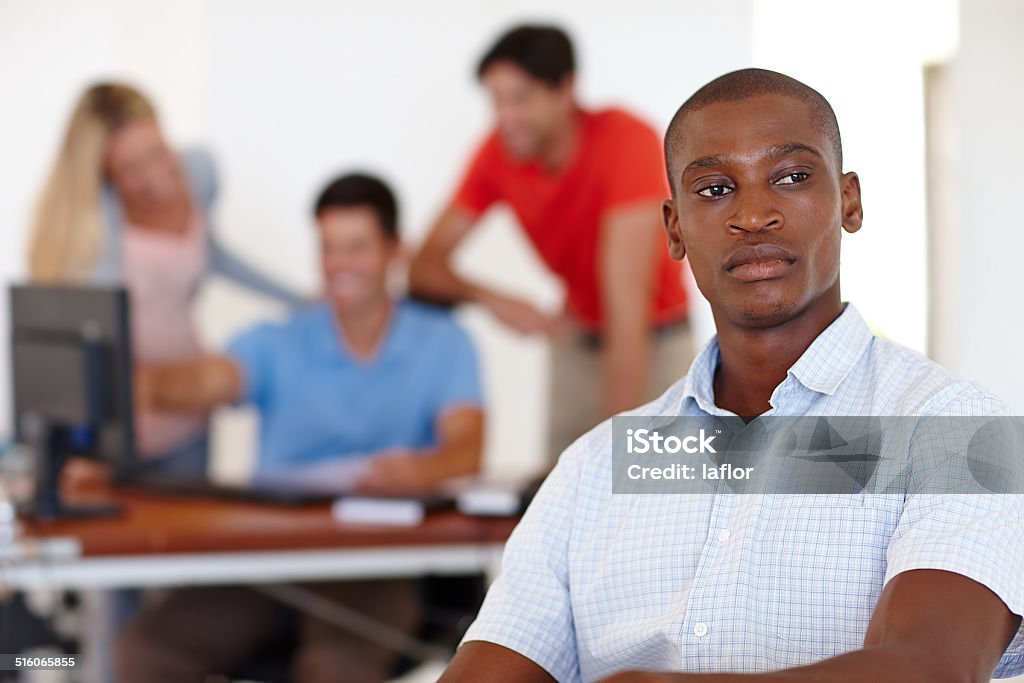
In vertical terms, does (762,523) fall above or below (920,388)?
below

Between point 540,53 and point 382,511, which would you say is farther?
point 540,53

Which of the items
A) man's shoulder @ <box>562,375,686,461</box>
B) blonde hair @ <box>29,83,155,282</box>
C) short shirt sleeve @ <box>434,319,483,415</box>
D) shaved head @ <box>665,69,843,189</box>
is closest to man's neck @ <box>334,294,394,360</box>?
short shirt sleeve @ <box>434,319,483,415</box>

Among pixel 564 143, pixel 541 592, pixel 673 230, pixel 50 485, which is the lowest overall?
pixel 50 485

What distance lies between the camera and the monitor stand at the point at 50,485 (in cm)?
241

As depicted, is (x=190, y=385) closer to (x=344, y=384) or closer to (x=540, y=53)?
(x=344, y=384)

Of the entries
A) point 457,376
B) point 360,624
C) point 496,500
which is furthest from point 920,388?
point 457,376

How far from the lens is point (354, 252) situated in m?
3.11

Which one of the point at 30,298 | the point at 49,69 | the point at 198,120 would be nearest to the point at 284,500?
the point at 30,298

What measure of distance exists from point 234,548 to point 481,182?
1970 mm

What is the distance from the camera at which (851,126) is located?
1.79 metres

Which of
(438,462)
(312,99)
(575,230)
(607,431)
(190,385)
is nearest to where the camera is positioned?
(607,431)

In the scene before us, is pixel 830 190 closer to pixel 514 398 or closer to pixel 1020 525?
pixel 1020 525

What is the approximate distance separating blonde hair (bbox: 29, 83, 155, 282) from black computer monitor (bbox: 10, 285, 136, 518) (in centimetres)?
120

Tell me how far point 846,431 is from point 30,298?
6.61 ft
